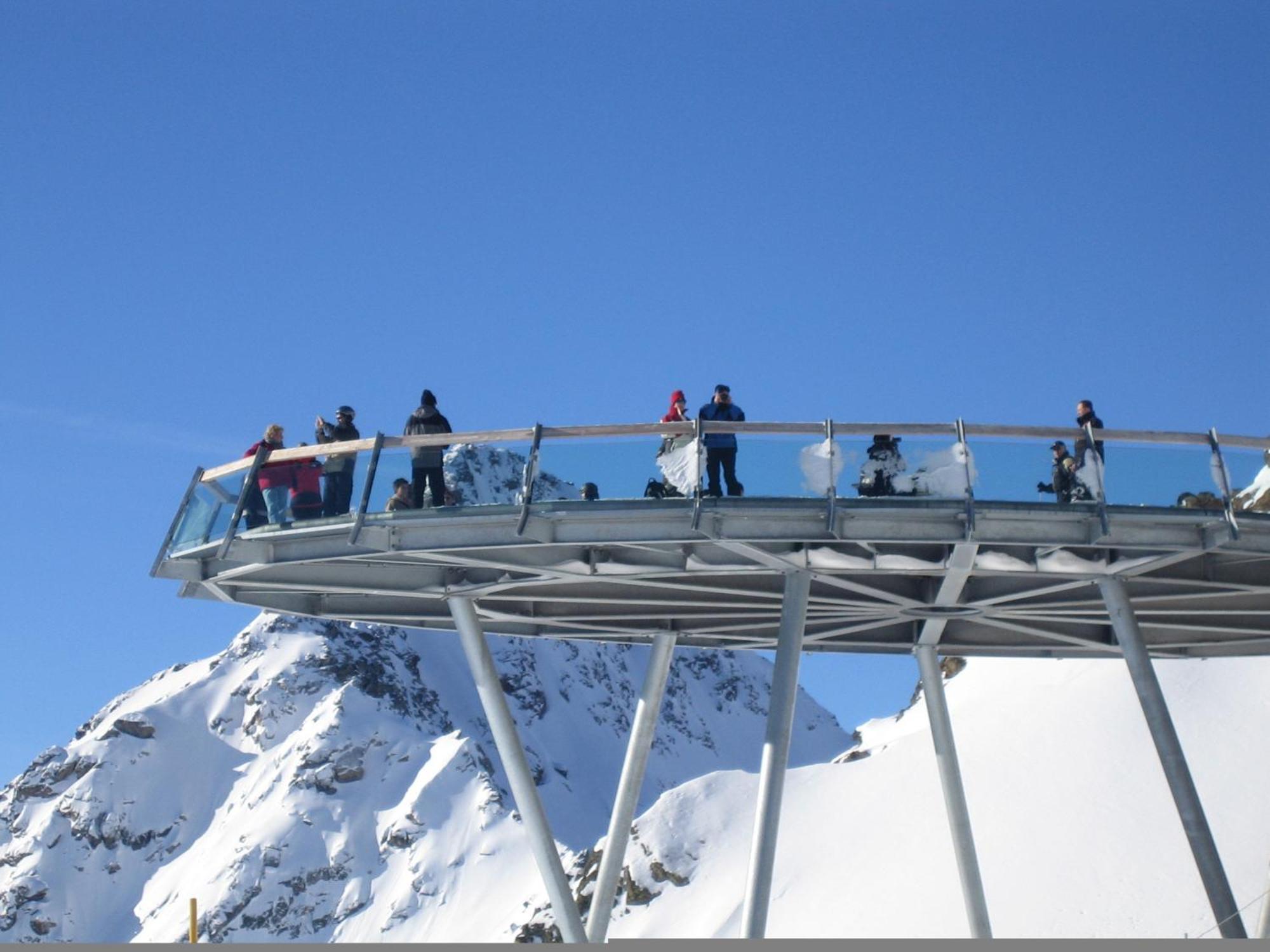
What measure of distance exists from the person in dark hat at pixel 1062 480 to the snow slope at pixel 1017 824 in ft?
107

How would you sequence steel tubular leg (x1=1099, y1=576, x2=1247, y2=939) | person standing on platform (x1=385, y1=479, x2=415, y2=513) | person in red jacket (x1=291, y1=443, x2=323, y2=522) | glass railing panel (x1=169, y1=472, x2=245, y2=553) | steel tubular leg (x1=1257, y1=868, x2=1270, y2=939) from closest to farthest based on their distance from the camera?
person standing on platform (x1=385, y1=479, x2=415, y2=513) < steel tubular leg (x1=1099, y1=576, x2=1247, y2=939) < person in red jacket (x1=291, y1=443, x2=323, y2=522) < glass railing panel (x1=169, y1=472, x2=245, y2=553) < steel tubular leg (x1=1257, y1=868, x2=1270, y2=939)

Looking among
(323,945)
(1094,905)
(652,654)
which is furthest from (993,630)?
(1094,905)

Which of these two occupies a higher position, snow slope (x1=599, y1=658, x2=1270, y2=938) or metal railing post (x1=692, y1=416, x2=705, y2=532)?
snow slope (x1=599, y1=658, x2=1270, y2=938)

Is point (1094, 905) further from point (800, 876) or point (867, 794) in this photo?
point (867, 794)

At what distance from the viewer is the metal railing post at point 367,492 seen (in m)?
22.8

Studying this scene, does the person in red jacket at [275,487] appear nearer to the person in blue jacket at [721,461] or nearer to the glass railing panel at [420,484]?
the glass railing panel at [420,484]

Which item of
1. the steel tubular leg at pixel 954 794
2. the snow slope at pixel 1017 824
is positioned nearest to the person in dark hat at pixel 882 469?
the steel tubular leg at pixel 954 794

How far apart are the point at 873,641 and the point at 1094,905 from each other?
123 feet

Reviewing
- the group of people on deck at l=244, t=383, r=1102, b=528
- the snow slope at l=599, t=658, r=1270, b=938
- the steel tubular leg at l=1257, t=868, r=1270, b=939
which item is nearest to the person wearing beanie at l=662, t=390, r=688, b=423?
the group of people on deck at l=244, t=383, r=1102, b=528

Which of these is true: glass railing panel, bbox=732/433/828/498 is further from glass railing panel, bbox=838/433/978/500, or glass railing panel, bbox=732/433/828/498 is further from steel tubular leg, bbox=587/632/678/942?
steel tubular leg, bbox=587/632/678/942

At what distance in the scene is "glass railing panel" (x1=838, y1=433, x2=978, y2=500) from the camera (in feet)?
73.2

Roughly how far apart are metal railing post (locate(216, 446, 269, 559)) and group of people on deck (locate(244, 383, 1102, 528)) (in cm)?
7

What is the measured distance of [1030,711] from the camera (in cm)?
9019

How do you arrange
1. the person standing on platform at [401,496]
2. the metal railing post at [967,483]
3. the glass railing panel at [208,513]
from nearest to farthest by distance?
the metal railing post at [967,483]
the person standing on platform at [401,496]
the glass railing panel at [208,513]
